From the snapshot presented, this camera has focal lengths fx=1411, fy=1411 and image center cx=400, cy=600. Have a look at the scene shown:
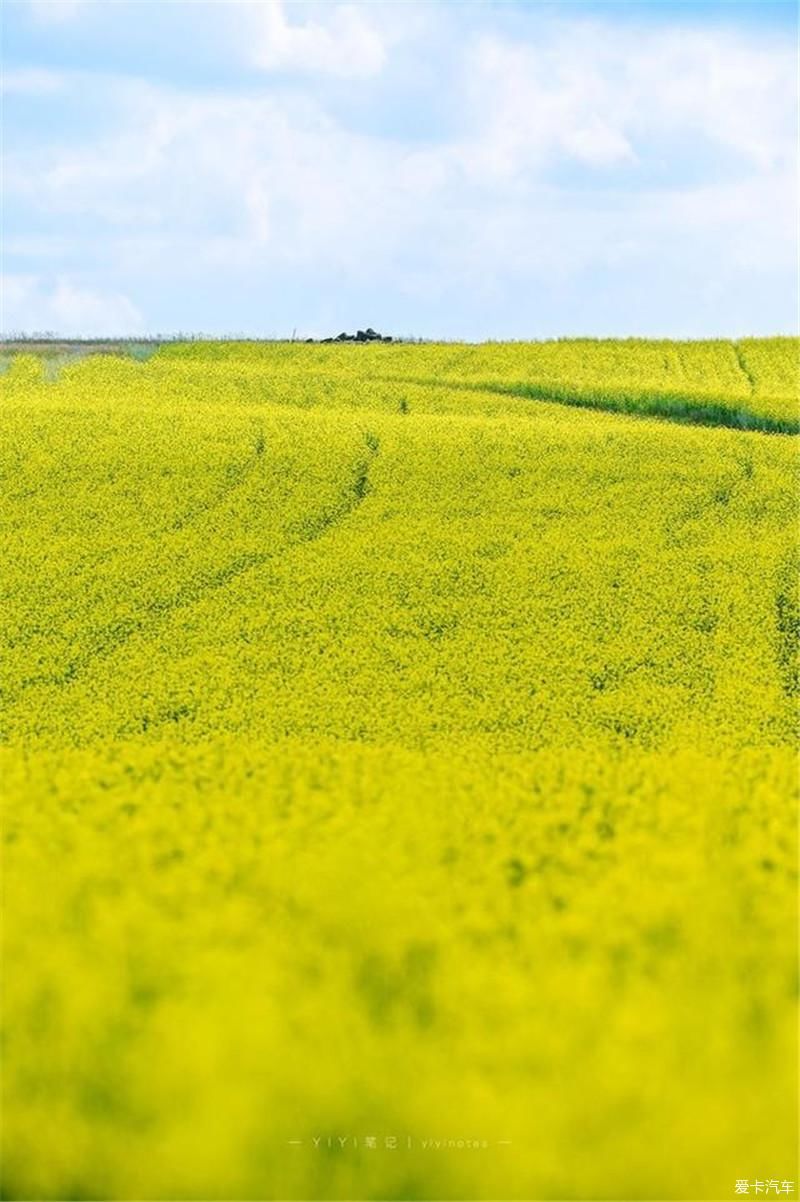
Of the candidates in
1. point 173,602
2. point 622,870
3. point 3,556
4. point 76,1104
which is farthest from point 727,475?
point 76,1104

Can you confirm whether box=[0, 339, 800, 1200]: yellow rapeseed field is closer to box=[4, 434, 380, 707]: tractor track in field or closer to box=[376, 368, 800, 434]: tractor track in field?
box=[4, 434, 380, 707]: tractor track in field

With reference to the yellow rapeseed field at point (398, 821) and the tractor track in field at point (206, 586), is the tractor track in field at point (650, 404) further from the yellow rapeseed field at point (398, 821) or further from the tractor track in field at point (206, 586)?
the tractor track in field at point (206, 586)

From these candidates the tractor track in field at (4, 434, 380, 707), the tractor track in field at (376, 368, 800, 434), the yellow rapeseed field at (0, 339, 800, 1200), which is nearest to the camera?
the yellow rapeseed field at (0, 339, 800, 1200)

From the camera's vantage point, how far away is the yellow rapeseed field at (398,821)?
979 centimetres

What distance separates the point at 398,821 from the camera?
12938 millimetres

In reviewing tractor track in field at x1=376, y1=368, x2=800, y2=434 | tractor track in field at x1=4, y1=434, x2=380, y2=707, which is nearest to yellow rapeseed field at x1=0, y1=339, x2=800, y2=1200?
tractor track in field at x1=4, y1=434, x2=380, y2=707

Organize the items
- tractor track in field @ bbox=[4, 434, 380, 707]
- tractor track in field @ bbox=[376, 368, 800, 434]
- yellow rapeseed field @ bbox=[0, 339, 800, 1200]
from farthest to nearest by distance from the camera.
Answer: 1. tractor track in field @ bbox=[376, 368, 800, 434]
2. tractor track in field @ bbox=[4, 434, 380, 707]
3. yellow rapeseed field @ bbox=[0, 339, 800, 1200]

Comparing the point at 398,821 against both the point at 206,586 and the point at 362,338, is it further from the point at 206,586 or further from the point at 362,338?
the point at 362,338

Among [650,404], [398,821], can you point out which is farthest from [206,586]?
[650,404]

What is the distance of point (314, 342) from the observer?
53844 millimetres

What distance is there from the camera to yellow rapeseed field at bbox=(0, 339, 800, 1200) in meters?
9.79

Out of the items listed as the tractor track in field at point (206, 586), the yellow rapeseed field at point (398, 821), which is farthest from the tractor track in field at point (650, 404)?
the tractor track in field at point (206, 586)

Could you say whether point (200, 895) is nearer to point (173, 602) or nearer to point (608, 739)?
point (608, 739)

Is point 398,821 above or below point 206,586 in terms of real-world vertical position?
below
